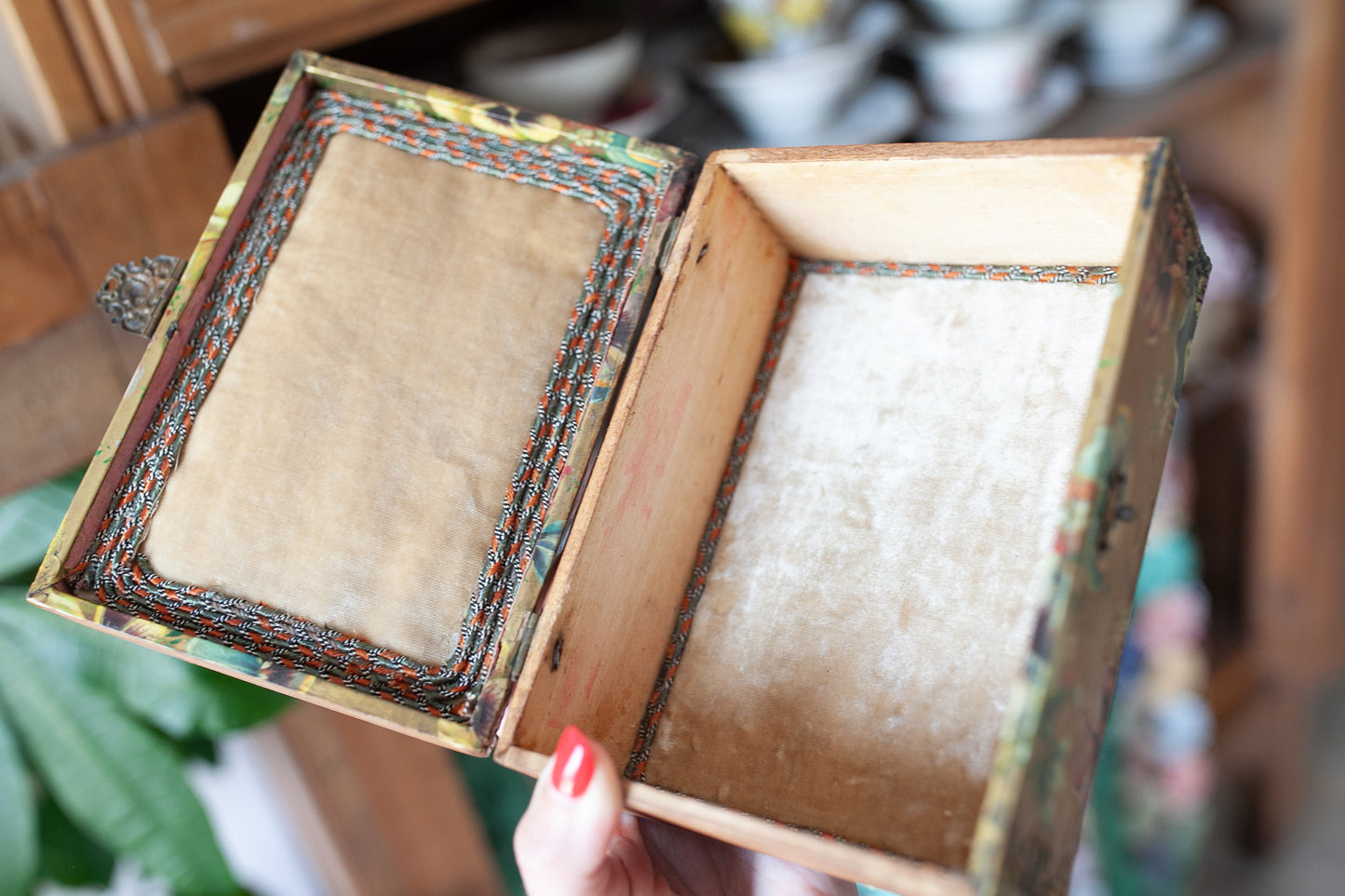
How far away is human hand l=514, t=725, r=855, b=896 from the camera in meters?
0.57

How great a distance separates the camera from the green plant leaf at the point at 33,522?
0.92 metres

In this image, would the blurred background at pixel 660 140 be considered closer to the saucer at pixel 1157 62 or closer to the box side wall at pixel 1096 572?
the saucer at pixel 1157 62

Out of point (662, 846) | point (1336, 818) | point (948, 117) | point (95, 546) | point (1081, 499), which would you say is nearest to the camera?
point (1081, 499)

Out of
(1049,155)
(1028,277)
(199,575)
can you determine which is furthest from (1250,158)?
(199,575)

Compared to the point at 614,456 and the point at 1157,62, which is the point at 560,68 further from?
the point at 1157,62

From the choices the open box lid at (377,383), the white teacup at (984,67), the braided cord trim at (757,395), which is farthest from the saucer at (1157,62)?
the open box lid at (377,383)

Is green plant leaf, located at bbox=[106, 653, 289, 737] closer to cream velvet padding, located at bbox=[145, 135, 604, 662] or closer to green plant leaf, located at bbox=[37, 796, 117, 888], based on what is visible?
green plant leaf, located at bbox=[37, 796, 117, 888]

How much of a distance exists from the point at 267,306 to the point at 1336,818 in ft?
8.34

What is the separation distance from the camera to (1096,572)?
0.52 m

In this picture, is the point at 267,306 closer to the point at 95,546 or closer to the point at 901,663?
the point at 95,546

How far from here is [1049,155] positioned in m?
0.56

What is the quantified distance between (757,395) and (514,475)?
239 millimetres

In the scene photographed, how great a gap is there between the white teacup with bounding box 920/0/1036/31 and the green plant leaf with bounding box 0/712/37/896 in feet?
4.16

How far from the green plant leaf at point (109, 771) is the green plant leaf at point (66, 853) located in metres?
0.02
